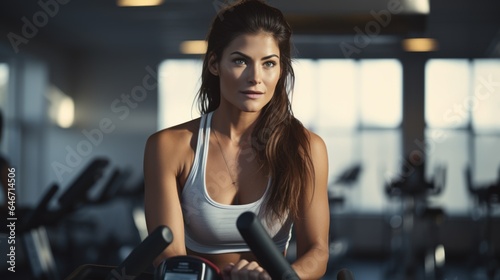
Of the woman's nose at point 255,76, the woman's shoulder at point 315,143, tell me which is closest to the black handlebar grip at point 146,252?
the woman's nose at point 255,76

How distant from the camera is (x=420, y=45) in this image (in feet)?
26.1

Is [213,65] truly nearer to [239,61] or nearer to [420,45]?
[239,61]

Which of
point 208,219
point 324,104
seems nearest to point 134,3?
point 324,104

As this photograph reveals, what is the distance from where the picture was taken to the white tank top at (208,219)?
49.9 inches

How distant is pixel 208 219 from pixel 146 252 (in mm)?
654

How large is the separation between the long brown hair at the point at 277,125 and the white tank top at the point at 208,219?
3 cm

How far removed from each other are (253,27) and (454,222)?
723 centimetres

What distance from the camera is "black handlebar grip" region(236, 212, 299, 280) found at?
586mm

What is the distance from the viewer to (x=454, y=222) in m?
8.04

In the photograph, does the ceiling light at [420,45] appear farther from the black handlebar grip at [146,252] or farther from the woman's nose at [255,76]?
the black handlebar grip at [146,252]

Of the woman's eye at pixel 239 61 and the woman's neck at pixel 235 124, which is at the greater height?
the woman's eye at pixel 239 61

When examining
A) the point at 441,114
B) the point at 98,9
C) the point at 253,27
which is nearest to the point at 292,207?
the point at 253,27

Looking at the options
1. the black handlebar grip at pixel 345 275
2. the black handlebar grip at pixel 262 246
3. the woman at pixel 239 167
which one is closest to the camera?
the black handlebar grip at pixel 262 246

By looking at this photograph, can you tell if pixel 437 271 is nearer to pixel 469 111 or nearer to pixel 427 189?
pixel 427 189
